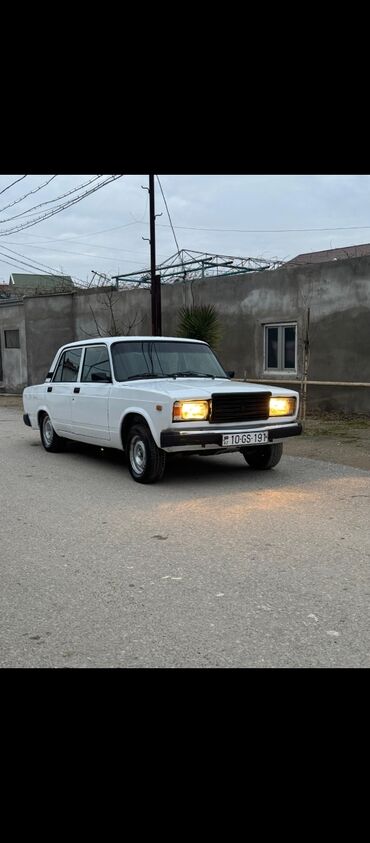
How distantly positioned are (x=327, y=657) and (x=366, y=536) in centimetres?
209

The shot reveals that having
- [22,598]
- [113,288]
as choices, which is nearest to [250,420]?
[22,598]

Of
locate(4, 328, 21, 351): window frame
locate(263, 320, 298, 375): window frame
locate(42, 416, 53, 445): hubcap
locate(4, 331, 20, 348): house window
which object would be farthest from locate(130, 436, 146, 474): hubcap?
locate(4, 331, 20, 348): house window

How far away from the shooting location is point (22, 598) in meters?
3.77

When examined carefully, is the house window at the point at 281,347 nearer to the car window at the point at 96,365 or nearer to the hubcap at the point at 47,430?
the hubcap at the point at 47,430

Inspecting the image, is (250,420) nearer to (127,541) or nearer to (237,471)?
(237,471)

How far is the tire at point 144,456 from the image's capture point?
700 centimetres

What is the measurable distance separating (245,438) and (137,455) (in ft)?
4.08

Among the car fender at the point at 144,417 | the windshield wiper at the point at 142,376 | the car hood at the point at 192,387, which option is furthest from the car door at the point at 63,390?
the car fender at the point at 144,417

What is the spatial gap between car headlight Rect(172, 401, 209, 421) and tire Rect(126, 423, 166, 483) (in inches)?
18.6

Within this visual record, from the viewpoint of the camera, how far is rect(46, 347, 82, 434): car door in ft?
29.6

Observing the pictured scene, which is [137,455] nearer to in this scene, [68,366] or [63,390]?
[63,390]

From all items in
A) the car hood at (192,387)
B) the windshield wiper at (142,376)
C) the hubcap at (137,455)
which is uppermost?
the windshield wiper at (142,376)

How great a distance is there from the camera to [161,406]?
6.77m
